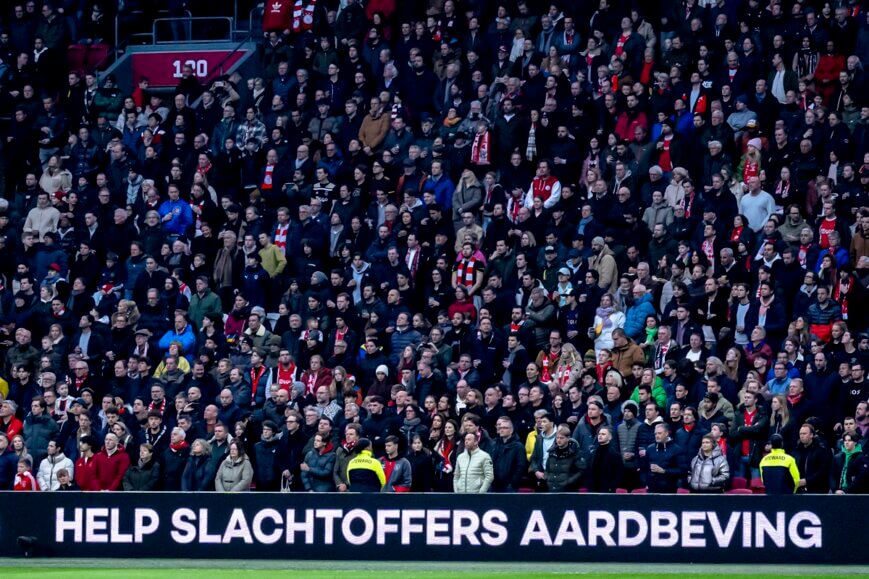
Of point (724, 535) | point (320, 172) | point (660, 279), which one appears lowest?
point (724, 535)

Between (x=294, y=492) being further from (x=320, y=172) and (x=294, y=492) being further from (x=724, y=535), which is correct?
(x=320, y=172)

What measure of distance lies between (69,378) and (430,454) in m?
6.84

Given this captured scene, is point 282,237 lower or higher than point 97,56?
lower

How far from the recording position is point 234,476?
22672mm

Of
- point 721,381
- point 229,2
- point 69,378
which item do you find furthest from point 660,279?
point 229,2

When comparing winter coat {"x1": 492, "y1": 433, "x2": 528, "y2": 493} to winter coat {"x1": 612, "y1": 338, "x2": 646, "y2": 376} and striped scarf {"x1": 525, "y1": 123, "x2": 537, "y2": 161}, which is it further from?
striped scarf {"x1": 525, "y1": 123, "x2": 537, "y2": 161}

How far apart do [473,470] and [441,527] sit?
1.14 metres

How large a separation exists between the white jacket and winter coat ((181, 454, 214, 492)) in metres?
1.69

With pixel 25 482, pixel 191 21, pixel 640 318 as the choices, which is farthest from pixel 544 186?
pixel 191 21

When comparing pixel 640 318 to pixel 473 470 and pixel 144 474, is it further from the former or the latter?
pixel 144 474

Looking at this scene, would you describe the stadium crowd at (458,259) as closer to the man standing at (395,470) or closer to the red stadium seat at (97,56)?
the man standing at (395,470)

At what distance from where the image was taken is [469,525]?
21.0 meters

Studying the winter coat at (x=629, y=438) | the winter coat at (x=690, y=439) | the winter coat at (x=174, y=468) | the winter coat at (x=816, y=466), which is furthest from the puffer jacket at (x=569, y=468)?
the winter coat at (x=174, y=468)

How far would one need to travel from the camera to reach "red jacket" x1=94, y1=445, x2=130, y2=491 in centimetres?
2314
